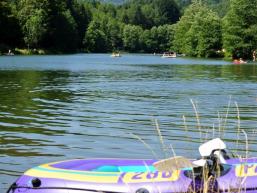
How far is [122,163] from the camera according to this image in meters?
7.01

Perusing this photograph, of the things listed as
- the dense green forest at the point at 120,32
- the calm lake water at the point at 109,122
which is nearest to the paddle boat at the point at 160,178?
the calm lake water at the point at 109,122

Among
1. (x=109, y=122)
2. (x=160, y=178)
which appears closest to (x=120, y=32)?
(x=109, y=122)

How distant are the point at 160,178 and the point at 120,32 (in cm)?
16529

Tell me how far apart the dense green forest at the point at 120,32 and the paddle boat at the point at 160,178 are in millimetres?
80164

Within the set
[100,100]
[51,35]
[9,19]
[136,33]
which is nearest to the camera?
[100,100]

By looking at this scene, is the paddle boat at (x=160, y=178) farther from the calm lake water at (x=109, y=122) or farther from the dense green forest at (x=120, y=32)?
the dense green forest at (x=120, y=32)

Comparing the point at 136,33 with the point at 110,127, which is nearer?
the point at 110,127

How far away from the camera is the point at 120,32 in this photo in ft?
558

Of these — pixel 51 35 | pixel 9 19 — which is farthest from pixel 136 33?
pixel 9 19

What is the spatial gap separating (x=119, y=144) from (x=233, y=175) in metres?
5.78

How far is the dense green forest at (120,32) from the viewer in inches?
3440

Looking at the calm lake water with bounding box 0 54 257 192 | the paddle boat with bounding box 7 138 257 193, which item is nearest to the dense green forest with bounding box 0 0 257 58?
the calm lake water with bounding box 0 54 257 192

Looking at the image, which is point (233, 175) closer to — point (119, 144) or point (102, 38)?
point (119, 144)

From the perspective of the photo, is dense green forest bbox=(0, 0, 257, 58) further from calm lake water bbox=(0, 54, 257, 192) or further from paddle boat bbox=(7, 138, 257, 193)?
paddle boat bbox=(7, 138, 257, 193)
